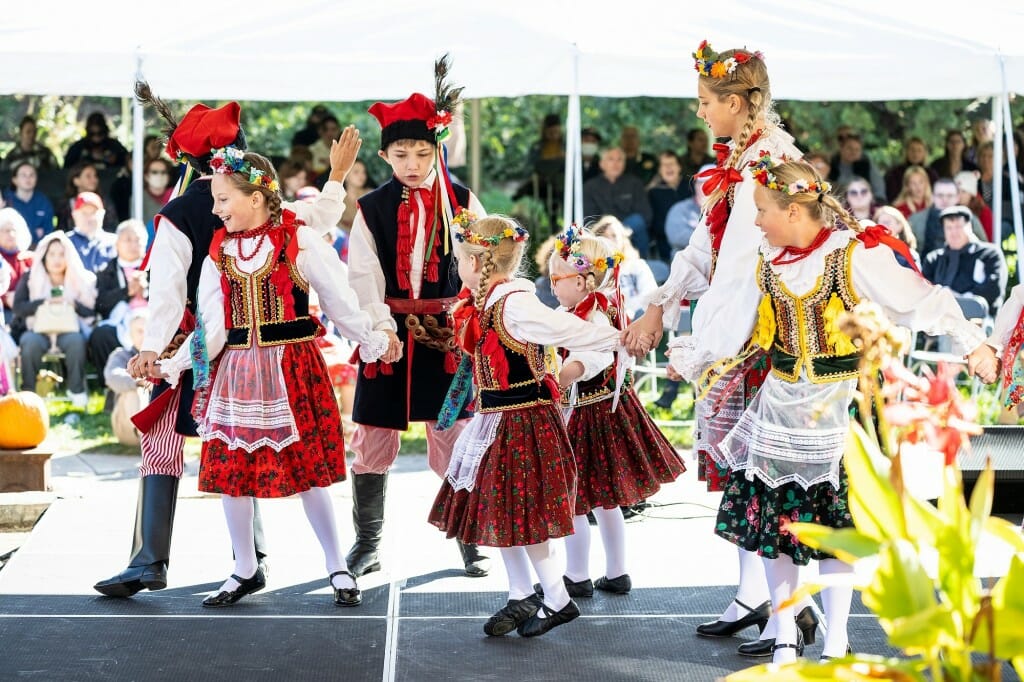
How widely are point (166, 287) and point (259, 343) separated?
1.08 feet

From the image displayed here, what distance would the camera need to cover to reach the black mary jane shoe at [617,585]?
15.4ft

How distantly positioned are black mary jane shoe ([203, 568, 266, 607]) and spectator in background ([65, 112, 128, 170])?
22.9 feet

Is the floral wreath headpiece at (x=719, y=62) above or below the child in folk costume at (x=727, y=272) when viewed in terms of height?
above

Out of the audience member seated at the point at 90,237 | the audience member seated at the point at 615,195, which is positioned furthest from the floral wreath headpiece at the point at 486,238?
the audience member seated at the point at 615,195

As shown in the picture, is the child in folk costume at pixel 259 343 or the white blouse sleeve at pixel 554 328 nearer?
the white blouse sleeve at pixel 554 328

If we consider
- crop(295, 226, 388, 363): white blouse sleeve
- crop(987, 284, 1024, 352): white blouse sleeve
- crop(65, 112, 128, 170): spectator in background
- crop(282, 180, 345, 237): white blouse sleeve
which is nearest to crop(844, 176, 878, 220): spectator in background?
crop(65, 112, 128, 170): spectator in background

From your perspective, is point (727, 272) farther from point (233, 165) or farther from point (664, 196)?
point (664, 196)

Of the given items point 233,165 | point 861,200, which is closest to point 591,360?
point 233,165

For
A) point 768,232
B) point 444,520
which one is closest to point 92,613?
point 444,520

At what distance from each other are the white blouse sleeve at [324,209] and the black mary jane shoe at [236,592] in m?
1.13

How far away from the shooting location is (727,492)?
389 cm

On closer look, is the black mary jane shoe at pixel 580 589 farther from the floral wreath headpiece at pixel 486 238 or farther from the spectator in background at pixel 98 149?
the spectator in background at pixel 98 149

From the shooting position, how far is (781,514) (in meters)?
3.75

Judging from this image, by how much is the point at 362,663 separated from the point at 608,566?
3.38ft
